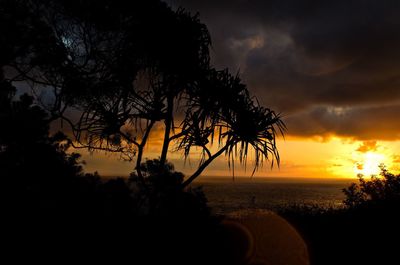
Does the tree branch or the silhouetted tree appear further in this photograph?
the silhouetted tree

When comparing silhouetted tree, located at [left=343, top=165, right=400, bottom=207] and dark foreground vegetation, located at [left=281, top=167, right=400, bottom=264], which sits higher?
silhouetted tree, located at [left=343, top=165, right=400, bottom=207]

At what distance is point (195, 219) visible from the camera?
→ 4938 millimetres

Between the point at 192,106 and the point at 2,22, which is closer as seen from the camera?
the point at 192,106

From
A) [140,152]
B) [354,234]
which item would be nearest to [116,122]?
[140,152]

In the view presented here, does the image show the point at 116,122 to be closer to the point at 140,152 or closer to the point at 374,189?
the point at 140,152

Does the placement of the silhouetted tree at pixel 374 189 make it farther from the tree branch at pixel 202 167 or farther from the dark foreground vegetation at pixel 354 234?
the tree branch at pixel 202 167

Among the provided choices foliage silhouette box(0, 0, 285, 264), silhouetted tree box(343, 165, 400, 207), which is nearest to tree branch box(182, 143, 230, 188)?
foliage silhouette box(0, 0, 285, 264)

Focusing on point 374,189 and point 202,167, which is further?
point 374,189

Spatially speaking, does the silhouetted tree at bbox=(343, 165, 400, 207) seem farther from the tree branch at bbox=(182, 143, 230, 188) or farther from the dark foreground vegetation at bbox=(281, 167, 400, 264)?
the tree branch at bbox=(182, 143, 230, 188)

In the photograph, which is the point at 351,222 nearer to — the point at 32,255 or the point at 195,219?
the point at 195,219

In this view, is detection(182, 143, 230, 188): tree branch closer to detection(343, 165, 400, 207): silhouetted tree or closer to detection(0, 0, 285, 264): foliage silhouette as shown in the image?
detection(0, 0, 285, 264): foliage silhouette

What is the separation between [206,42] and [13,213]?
388cm

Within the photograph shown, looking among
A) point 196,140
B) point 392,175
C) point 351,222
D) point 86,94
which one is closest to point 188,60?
point 196,140

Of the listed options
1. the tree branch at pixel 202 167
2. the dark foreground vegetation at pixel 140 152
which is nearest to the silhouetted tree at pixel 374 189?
the dark foreground vegetation at pixel 140 152
